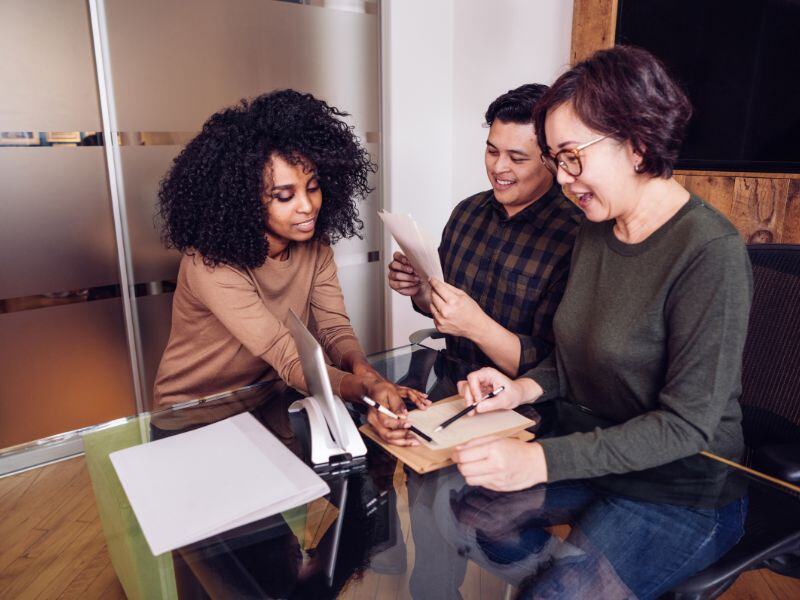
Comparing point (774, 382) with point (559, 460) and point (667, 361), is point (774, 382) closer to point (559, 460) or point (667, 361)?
point (667, 361)

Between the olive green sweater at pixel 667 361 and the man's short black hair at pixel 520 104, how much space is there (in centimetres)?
55

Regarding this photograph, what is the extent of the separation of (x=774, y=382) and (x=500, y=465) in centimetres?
69

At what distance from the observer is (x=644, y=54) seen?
1.13 meters

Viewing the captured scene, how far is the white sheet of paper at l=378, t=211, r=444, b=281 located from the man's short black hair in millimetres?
467

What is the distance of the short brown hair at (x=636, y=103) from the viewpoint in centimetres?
111

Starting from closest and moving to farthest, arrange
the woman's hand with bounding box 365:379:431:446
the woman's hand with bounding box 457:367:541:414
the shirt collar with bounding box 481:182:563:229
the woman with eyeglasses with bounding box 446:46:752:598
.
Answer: the woman with eyeglasses with bounding box 446:46:752:598, the woman's hand with bounding box 365:379:431:446, the woman's hand with bounding box 457:367:541:414, the shirt collar with bounding box 481:182:563:229

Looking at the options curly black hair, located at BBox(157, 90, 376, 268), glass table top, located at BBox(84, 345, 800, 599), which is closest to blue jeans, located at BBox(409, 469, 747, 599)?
glass table top, located at BBox(84, 345, 800, 599)

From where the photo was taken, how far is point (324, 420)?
1213mm

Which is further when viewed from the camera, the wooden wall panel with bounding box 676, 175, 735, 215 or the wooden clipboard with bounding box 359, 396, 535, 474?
the wooden wall panel with bounding box 676, 175, 735, 215

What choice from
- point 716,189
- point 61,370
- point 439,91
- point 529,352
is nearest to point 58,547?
point 61,370

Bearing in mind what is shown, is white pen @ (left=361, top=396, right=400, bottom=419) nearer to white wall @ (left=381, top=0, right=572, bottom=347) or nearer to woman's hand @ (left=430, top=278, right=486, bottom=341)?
woman's hand @ (left=430, top=278, right=486, bottom=341)

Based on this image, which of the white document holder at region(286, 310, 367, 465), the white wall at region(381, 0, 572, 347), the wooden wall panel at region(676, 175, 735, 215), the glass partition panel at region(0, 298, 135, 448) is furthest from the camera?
the white wall at region(381, 0, 572, 347)

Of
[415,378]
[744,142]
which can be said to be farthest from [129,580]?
[744,142]

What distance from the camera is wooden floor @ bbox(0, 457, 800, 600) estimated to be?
5.37 feet
